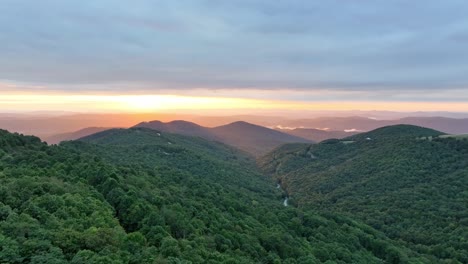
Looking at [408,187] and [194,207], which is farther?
[408,187]

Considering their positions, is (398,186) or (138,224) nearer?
(138,224)

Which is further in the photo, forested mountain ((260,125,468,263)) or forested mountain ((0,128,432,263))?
forested mountain ((260,125,468,263))

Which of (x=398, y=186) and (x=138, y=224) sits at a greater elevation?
(x=138, y=224)

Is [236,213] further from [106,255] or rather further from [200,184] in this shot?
[106,255]

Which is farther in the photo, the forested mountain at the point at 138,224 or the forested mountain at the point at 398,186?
the forested mountain at the point at 398,186

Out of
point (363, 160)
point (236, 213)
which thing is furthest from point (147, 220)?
point (363, 160)
